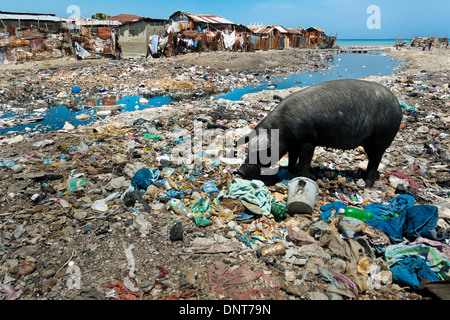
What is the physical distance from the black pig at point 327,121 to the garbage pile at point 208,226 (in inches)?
25.7

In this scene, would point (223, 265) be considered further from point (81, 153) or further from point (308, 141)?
point (81, 153)

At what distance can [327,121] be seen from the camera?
159 inches

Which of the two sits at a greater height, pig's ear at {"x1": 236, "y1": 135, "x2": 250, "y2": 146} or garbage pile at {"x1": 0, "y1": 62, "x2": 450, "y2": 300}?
pig's ear at {"x1": 236, "y1": 135, "x2": 250, "y2": 146}

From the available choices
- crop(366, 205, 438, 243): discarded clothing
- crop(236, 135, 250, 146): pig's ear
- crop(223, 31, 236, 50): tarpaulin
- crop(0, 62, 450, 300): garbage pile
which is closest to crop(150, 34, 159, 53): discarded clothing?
crop(223, 31, 236, 50): tarpaulin

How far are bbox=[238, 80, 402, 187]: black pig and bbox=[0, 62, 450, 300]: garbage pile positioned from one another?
653mm

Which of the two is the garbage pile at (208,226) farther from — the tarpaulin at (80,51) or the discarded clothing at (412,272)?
the tarpaulin at (80,51)

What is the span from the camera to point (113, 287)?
248 centimetres

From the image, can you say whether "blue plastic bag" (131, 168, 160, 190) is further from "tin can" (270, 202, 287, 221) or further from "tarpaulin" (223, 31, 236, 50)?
"tarpaulin" (223, 31, 236, 50)

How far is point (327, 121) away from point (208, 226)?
246 centimetres

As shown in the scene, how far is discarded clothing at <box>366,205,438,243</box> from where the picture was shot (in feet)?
10.1

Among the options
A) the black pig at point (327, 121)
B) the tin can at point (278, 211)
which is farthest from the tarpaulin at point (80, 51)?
the tin can at point (278, 211)

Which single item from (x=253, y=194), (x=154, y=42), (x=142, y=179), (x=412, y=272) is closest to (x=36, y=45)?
(x=154, y=42)

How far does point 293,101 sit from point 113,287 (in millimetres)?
3514
